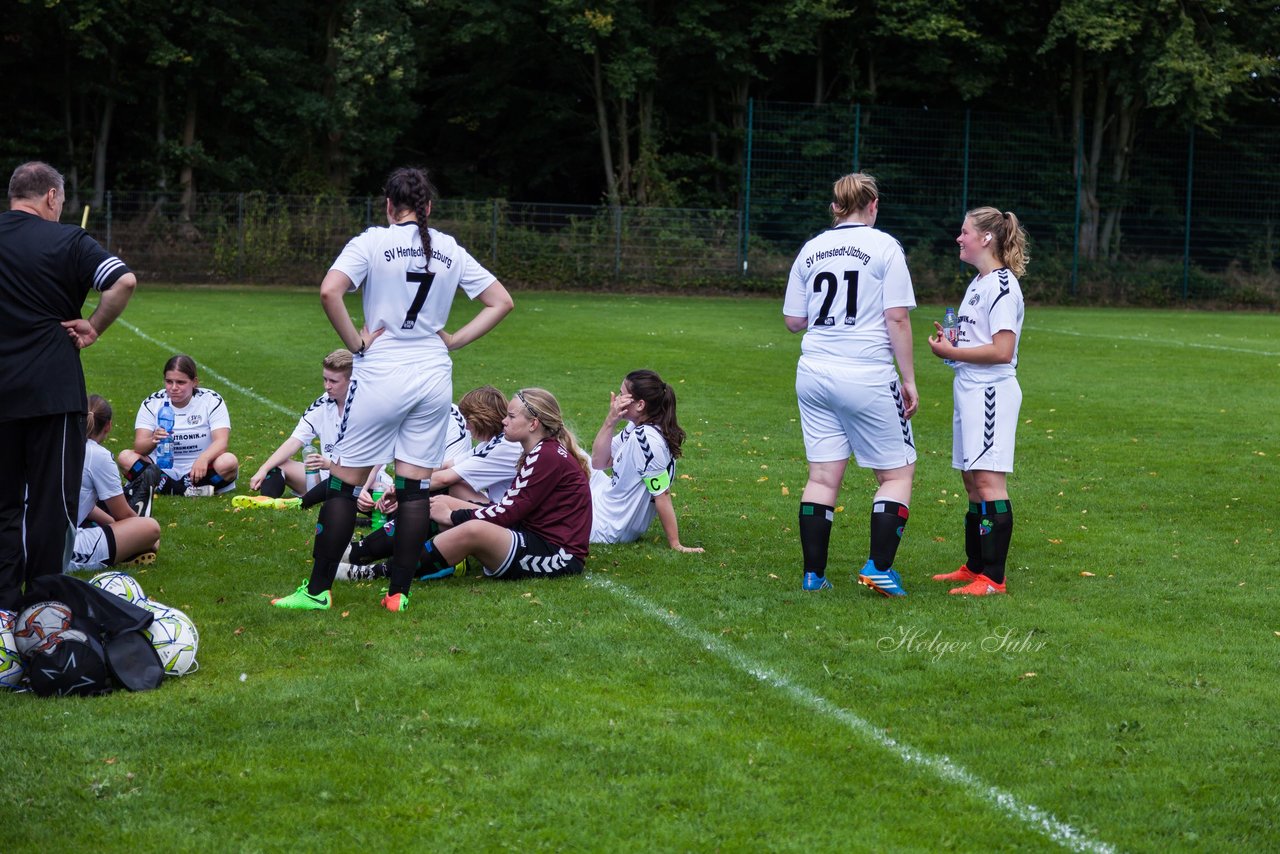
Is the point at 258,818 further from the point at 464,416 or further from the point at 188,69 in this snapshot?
the point at 188,69

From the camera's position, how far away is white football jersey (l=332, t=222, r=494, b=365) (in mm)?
6211

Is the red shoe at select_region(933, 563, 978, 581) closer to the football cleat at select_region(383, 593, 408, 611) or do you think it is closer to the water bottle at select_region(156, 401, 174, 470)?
the football cleat at select_region(383, 593, 408, 611)

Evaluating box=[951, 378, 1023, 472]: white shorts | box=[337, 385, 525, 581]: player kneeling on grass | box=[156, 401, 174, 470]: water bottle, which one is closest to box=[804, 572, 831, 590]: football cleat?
box=[951, 378, 1023, 472]: white shorts

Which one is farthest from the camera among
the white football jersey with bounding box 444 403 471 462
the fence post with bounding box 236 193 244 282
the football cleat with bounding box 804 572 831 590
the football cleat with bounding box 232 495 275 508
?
the fence post with bounding box 236 193 244 282

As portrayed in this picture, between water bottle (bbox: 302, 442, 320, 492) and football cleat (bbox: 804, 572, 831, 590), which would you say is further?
water bottle (bbox: 302, 442, 320, 492)

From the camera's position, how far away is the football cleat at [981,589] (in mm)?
6953

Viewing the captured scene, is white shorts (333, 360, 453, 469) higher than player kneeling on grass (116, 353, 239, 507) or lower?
higher

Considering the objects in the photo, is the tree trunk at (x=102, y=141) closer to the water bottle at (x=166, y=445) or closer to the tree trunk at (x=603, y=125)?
the tree trunk at (x=603, y=125)

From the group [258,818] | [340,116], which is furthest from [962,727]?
[340,116]

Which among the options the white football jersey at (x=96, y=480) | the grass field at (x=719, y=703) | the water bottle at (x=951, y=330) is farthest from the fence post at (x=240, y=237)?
the water bottle at (x=951, y=330)

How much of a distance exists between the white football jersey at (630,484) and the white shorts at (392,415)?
5.26 ft

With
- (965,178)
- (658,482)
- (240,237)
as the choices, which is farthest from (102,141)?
(658,482)

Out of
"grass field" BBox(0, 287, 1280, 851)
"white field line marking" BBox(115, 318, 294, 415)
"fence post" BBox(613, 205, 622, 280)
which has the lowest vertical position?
"grass field" BBox(0, 287, 1280, 851)

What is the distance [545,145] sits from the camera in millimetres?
41438
